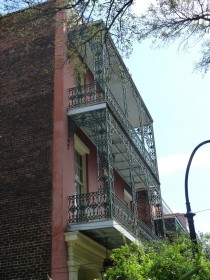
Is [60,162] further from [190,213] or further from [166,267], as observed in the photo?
[166,267]

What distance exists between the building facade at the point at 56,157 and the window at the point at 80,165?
31 mm

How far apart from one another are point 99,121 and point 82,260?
3.81m

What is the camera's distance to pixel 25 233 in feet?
35.5

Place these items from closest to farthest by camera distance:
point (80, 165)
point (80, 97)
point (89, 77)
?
point (80, 97) → point (80, 165) → point (89, 77)

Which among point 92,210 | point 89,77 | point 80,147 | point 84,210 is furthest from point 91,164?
point 89,77

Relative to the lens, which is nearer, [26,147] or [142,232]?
[26,147]

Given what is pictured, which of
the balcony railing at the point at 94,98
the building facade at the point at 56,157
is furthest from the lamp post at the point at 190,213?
the balcony railing at the point at 94,98

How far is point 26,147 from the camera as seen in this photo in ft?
39.3

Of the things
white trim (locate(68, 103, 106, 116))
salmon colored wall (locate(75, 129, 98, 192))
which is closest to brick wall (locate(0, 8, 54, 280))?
white trim (locate(68, 103, 106, 116))

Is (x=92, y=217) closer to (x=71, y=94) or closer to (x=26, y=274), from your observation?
(x=26, y=274)

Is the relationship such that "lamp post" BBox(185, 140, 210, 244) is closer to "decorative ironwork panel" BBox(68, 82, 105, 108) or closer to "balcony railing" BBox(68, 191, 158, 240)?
"balcony railing" BBox(68, 191, 158, 240)

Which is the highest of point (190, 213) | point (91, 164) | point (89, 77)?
point (89, 77)

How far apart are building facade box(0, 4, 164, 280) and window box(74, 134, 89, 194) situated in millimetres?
31

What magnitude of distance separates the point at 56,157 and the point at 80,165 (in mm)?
2223
